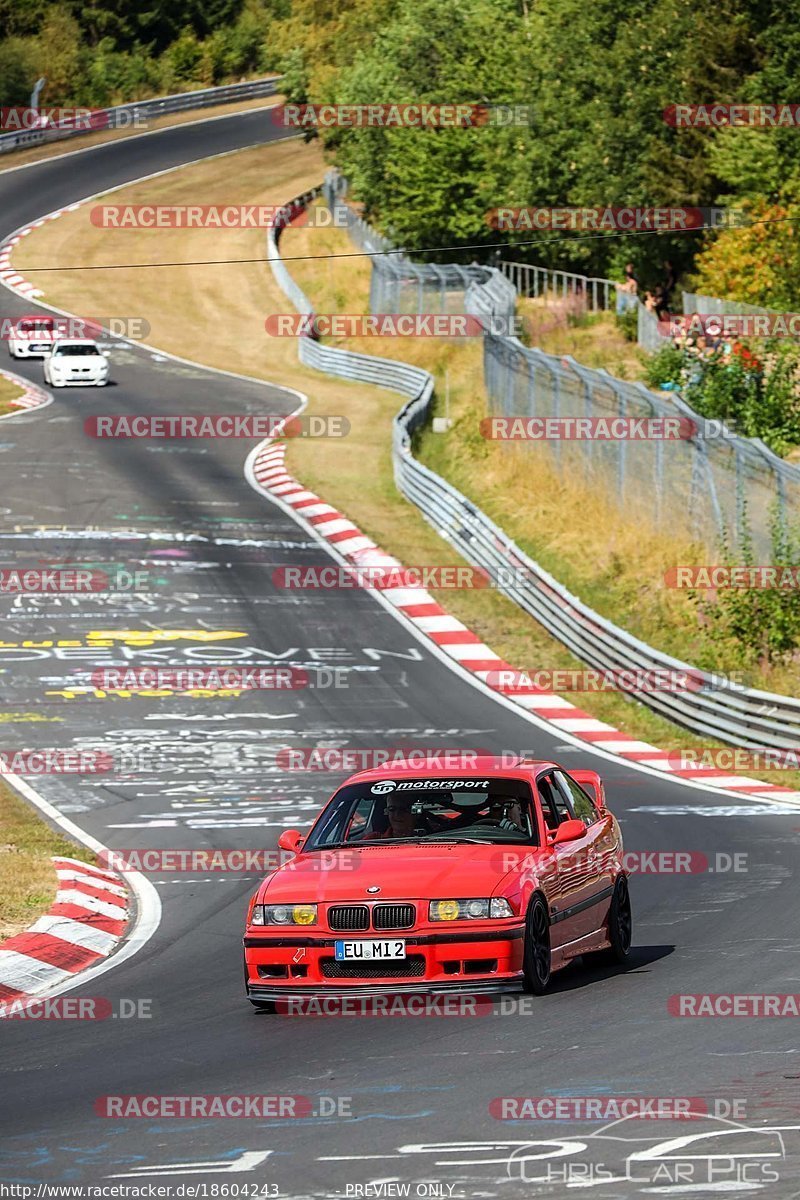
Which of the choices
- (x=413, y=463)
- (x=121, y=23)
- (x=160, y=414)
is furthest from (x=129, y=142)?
(x=413, y=463)

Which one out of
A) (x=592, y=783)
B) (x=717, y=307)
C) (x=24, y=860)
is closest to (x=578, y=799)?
(x=592, y=783)

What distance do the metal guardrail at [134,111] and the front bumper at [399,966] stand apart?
267 feet

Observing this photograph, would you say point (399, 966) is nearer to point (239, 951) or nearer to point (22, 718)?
point (239, 951)

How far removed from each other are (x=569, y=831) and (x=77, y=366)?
139 feet

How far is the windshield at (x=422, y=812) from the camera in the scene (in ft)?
38.5

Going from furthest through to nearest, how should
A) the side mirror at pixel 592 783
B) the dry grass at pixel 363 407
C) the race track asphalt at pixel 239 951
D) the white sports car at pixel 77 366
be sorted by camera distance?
the white sports car at pixel 77 366
the dry grass at pixel 363 407
the side mirror at pixel 592 783
the race track asphalt at pixel 239 951

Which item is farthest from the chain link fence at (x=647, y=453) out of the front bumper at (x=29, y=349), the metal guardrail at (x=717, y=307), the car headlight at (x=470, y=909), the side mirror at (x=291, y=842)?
the car headlight at (x=470, y=909)

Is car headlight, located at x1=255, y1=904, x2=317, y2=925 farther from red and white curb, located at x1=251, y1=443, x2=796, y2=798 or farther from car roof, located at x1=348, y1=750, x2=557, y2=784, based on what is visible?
red and white curb, located at x1=251, y1=443, x2=796, y2=798

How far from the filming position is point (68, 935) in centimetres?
1432

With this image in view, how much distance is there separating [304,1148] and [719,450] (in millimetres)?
20019

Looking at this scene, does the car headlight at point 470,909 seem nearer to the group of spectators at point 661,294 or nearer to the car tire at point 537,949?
the car tire at point 537,949

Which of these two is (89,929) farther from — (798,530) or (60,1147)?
(798,530)

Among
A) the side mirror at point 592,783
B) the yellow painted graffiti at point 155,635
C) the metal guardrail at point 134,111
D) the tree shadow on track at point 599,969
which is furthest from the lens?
the metal guardrail at point 134,111

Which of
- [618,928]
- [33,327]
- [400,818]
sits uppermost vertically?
[400,818]
